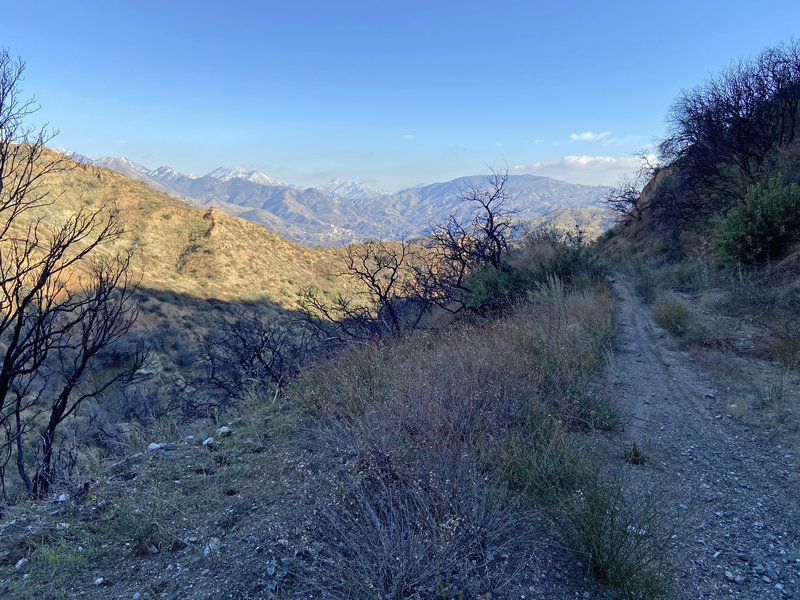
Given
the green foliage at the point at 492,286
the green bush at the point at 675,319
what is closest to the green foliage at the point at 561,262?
the green foliage at the point at 492,286

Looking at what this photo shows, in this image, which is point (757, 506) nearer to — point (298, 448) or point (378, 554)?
point (378, 554)

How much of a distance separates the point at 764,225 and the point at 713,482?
386 inches

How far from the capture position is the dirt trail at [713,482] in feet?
7.81

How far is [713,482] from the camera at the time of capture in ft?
11.0

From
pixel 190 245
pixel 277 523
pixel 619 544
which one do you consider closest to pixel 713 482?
pixel 619 544

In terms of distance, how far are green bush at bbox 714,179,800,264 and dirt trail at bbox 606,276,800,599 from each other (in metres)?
6.33

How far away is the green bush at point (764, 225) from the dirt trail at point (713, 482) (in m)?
6.33

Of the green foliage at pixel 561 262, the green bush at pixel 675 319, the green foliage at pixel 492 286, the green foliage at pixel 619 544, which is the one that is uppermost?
the green foliage at pixel 561 262

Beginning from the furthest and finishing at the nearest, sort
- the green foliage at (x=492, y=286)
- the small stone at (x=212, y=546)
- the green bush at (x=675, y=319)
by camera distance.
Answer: the green foliage at (x=492, y=286), the green bush at (x=675, y=319), the small stone at (x=212, y=546)

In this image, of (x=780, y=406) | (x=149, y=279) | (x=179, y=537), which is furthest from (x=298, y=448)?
(x=149, y=279)

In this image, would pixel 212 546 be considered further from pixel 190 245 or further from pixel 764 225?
pixel 190 245

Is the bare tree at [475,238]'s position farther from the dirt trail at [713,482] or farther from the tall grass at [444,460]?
the tall grass at [444,460]

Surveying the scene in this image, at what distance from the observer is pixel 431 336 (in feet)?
22.7

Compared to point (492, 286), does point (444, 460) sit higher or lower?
lower
